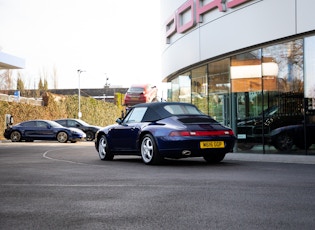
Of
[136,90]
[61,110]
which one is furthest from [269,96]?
[136,90]

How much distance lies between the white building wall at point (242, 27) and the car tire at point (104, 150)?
5.99 metres

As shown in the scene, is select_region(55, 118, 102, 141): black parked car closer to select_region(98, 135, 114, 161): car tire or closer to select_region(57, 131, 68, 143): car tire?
select_region(57, 131, 68, 143): car tire

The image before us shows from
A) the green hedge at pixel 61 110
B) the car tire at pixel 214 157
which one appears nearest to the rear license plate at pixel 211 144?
the car tire at pixel 214 157

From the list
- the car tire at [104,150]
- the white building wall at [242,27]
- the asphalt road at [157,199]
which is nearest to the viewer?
the asphalt road at [157,199]

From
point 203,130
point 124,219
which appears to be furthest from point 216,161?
point 124,219

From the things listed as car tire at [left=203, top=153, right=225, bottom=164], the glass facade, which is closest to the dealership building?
the glass facade

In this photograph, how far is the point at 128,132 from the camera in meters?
13.8

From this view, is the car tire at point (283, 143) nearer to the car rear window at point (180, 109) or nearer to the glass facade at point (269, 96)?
the glass facade at point (269, 96)

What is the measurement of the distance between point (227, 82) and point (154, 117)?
7.65 metres

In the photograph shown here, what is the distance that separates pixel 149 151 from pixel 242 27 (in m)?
7.06

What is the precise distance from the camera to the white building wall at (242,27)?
16078mm

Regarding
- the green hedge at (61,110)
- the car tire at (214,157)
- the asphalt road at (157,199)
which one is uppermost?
the green hedge at (61,110)

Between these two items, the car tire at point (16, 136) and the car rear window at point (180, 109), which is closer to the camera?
the car rear window at point (180, 109)

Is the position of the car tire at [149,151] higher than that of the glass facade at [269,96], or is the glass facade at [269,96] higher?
the glass facade at [269,96]
